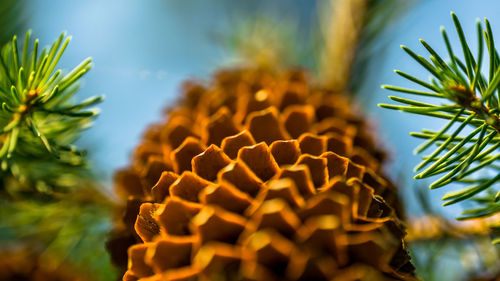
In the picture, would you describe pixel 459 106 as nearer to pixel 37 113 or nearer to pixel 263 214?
pixel 263 214

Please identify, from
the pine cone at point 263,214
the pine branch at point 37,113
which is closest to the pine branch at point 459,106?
the pine cone at point 263,214

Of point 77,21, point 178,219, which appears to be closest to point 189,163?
point 178,219

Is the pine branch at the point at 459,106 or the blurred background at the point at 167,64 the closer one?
the pine branch at the point at 459,106

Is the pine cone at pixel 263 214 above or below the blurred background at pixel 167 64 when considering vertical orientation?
below

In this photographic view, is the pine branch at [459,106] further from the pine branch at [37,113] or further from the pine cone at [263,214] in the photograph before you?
the pine branch at [37,113]

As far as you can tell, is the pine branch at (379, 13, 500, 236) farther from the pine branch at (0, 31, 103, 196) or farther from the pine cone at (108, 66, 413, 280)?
the pine branch at (0, 31, 103, 196)

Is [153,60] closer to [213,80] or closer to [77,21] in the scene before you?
[77,21]

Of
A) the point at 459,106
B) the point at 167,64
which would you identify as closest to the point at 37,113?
the point at 459,106
